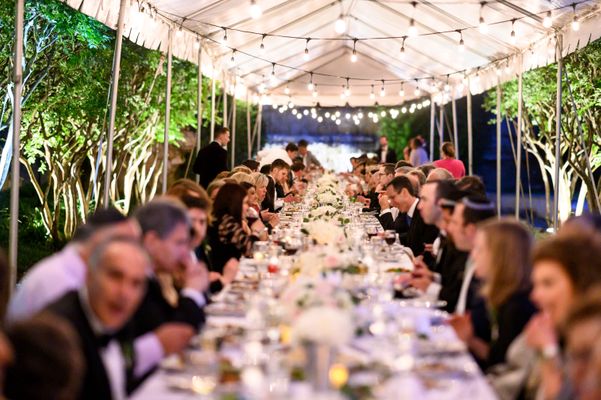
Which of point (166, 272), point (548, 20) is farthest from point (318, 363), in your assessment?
point (548, 20)

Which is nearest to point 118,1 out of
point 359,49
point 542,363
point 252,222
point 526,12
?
point 252,222

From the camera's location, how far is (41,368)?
2082mm

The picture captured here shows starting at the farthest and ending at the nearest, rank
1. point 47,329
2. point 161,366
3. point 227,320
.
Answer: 1. point 227,320
2. point 161,366
3. point 47,329

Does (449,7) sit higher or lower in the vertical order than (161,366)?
higher

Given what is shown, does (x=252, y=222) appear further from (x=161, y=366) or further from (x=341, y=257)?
(x=161, y=366)

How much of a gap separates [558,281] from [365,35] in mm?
14695

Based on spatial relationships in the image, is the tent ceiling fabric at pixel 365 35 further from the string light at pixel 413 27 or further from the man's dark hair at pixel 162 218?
the man's dark hair at pixel 162 218

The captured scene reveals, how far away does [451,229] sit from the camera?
4863 mm

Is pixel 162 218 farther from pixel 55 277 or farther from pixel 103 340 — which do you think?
pixel 103 340

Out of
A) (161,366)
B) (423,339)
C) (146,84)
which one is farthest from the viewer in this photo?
(146,84)

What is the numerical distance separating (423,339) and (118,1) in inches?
200

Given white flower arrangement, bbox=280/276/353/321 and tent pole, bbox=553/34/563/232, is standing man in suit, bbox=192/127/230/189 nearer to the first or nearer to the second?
tent pole, bbox=553/34/563/232

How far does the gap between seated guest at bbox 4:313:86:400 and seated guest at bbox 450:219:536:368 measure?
5.76ft

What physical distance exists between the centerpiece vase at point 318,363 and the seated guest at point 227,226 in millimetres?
3534
